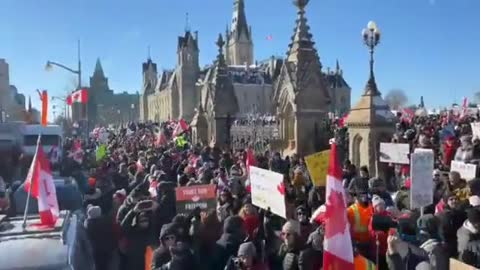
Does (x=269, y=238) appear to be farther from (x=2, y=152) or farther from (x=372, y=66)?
(x=2, y=152)

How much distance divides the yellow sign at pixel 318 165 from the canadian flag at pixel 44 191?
12.5 ft

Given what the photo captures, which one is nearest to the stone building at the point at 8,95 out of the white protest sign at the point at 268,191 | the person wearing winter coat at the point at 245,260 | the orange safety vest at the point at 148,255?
the white protest sign at the point at 268,191

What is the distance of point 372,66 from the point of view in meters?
15.9

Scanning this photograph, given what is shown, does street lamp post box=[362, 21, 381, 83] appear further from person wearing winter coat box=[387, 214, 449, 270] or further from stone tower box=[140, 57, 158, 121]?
stone tower box=[140, 57, 158, 121]

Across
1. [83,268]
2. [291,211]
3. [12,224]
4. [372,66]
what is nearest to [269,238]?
[291,211]

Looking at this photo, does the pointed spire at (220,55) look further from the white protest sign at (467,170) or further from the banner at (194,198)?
the banner at (194,198)

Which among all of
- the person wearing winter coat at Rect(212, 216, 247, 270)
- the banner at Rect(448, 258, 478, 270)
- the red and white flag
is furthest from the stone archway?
the banner at Rect(448, 258, 478, 270)

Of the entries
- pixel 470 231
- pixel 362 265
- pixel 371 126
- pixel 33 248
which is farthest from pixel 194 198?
pixel 371 126

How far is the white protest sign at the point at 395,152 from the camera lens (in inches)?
436

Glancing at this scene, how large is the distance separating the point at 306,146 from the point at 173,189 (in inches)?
428

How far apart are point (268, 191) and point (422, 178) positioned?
214 centimetres

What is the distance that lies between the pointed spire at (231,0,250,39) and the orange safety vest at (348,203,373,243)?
126585 millimetres

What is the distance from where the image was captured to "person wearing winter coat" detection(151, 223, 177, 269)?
599 centimetres

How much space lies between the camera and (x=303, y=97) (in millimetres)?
19484
